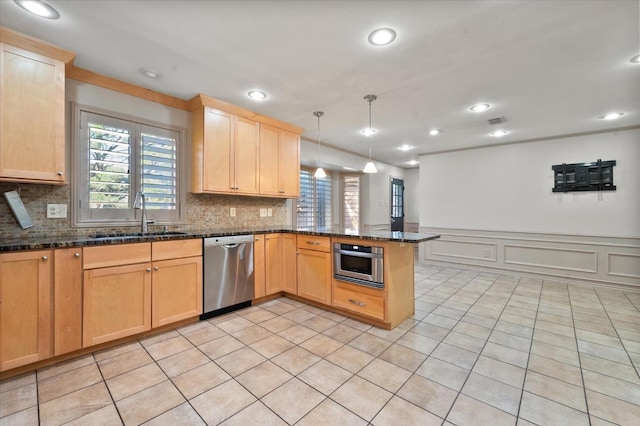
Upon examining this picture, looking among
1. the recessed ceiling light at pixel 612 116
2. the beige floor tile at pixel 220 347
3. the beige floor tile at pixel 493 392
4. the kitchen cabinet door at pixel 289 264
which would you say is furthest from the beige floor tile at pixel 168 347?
the recessed ceiling light at pixel 612 116

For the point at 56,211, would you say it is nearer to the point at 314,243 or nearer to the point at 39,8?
the point at 39,8

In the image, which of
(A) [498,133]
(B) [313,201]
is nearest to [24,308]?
(B) [313,201]

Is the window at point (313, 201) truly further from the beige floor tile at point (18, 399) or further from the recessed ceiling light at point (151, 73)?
the beige floor tile at point (18, 399)

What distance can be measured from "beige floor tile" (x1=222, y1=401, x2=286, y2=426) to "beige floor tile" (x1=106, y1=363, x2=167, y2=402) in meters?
0.68

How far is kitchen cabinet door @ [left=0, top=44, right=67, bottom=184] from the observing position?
1974 mm

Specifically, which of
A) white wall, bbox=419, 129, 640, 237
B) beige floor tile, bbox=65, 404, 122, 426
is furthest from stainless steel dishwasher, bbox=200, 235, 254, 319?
white wall, bbox=419, 129, 640, 237

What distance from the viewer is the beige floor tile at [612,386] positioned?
5.61 feet

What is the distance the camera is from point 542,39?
1.98m

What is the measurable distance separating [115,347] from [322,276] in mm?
1960

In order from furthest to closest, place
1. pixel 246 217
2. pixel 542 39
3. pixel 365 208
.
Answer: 1. pixel 365 208
2. pixel 246 217
3. pixel 542 39

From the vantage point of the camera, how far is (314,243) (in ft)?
10.5

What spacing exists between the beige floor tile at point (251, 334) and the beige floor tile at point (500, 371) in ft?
5.63

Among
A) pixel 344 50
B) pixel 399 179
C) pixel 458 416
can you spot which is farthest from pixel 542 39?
pixel 399 179

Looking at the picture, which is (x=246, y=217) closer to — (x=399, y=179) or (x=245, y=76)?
(x=245, y=76)
